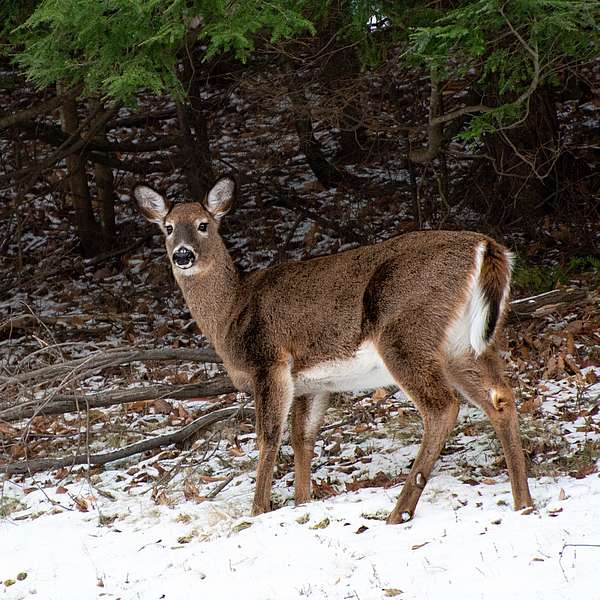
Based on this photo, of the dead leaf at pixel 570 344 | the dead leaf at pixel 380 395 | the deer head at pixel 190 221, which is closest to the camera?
the deer head at pixel 190 221

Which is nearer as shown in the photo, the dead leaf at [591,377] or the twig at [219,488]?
the twig at [219,488]

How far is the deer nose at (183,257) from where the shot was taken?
7316 millimetres

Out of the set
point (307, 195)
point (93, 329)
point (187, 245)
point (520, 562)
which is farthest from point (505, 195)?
point (520, 562)

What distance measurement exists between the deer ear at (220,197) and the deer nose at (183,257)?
0.57 meters

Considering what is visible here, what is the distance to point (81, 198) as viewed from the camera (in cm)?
1442

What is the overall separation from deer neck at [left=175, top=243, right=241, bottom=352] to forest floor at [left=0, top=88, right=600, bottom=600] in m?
0.99

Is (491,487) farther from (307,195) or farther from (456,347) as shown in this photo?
(307,195)

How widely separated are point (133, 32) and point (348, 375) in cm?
261

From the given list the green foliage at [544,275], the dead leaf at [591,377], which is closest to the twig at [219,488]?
the dead leaf at [591,377]

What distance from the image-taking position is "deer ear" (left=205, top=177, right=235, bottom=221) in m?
7.71

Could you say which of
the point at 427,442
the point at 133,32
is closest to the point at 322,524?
the point at 427,442

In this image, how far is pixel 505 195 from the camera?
486 inches

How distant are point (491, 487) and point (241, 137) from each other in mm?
10560

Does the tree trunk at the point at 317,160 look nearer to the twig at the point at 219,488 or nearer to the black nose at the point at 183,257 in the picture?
the black nose at the point at 183,257
